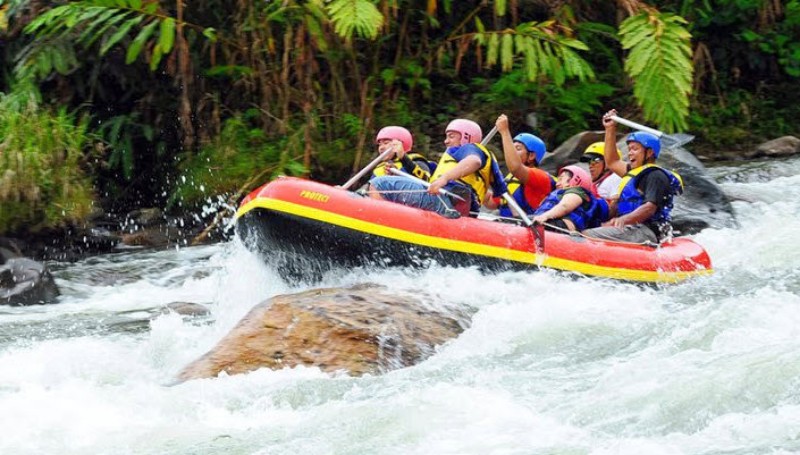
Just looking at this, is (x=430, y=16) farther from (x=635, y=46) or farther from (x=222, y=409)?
(x=222, y=409)

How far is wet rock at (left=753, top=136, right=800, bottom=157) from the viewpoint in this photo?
12555mm

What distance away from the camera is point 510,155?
8.58 meters

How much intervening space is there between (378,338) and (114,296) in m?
3.32

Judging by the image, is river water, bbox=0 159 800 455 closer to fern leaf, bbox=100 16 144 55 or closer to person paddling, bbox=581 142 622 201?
person paddling, bbox=581 142 622 201

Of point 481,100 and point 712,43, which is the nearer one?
point 481,100

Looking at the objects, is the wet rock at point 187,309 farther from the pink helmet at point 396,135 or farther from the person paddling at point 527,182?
the person paddling at point 527,182

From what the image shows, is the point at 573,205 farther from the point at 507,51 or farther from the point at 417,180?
the point at 507,51

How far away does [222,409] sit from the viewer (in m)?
5.86

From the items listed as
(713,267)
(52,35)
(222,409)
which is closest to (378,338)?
(222,409)

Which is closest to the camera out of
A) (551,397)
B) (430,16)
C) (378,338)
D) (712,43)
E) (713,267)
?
(551,397)

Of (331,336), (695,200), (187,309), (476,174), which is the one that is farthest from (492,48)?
(331,336)

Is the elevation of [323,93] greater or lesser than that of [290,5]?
lesser

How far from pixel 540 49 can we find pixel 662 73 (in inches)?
45.1

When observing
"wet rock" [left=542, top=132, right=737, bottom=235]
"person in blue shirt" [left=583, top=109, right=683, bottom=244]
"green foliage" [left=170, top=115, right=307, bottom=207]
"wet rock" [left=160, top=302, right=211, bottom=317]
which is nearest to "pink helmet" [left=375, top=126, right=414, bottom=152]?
"person in blue shirt" [left=583, top=109, right=683, bottom=244]
